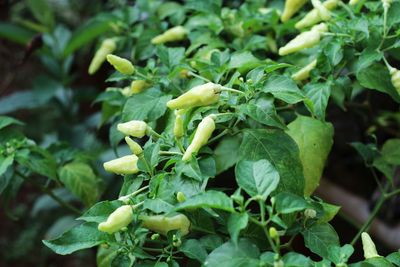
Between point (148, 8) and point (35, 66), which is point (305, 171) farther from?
point (35, 66)

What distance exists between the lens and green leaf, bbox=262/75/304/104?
77cm

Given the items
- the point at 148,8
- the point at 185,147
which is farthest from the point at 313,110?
the point at 148,8

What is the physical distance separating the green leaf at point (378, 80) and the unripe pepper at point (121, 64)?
1.28ft

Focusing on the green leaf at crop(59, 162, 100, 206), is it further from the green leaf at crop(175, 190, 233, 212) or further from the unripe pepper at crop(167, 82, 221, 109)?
the green leaf at crop(175, 190, 233, 212)

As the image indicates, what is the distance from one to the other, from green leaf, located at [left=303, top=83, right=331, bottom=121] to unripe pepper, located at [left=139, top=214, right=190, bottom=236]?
287 millimetres

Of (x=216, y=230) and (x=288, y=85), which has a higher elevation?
(x=288, y=85)

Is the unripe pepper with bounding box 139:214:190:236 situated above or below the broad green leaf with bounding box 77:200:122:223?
below

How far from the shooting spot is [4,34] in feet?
6.65

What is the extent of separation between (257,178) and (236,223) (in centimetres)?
8

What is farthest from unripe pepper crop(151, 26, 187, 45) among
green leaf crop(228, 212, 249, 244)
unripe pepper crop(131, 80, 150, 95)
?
green leaf crop(228, 212, 249, 244)

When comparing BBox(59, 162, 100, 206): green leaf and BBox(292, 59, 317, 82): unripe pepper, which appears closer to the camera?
BBox(292, 59, 317, 82): unripe pepper

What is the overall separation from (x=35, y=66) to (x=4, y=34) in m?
1.42

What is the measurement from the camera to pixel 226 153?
3.28 ft

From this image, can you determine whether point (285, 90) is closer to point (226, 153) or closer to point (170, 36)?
point (226, 153)
